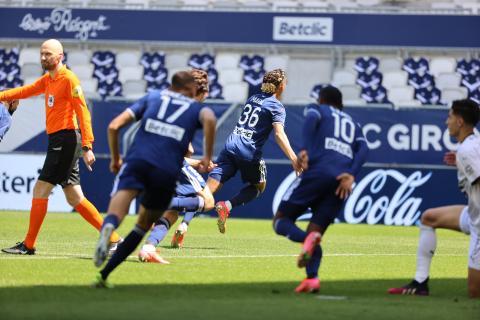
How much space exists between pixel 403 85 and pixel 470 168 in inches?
822

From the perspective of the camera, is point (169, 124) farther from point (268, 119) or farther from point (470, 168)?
point (268, 119)

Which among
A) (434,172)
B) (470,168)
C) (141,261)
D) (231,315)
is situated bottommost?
(434,172)

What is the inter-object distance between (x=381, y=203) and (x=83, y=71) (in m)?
12.7

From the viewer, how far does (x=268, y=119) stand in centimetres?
1430

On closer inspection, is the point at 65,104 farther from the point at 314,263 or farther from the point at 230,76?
the point at 230,76

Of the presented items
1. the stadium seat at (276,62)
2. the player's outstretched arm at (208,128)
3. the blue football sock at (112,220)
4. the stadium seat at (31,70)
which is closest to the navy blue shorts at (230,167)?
the player's outstretched arm at (208,128)

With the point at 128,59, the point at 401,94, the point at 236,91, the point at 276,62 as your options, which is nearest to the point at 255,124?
the point at 236,91

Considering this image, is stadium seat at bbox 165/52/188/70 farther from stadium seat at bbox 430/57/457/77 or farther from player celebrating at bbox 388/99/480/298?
player celebrating at bbox 388/99/480/298

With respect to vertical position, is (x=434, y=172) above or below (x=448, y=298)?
below

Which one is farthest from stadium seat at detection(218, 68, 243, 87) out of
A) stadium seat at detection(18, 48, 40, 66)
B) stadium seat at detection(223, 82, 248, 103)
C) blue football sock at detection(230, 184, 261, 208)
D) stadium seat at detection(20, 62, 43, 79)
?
blue football sock at detection(230, 184, 261, 208)

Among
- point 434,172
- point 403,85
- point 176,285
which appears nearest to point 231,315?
point 176,285

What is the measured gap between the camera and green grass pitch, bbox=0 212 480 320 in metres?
7.67

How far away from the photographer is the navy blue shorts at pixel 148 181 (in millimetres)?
8703

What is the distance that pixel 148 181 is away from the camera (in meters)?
8.77
